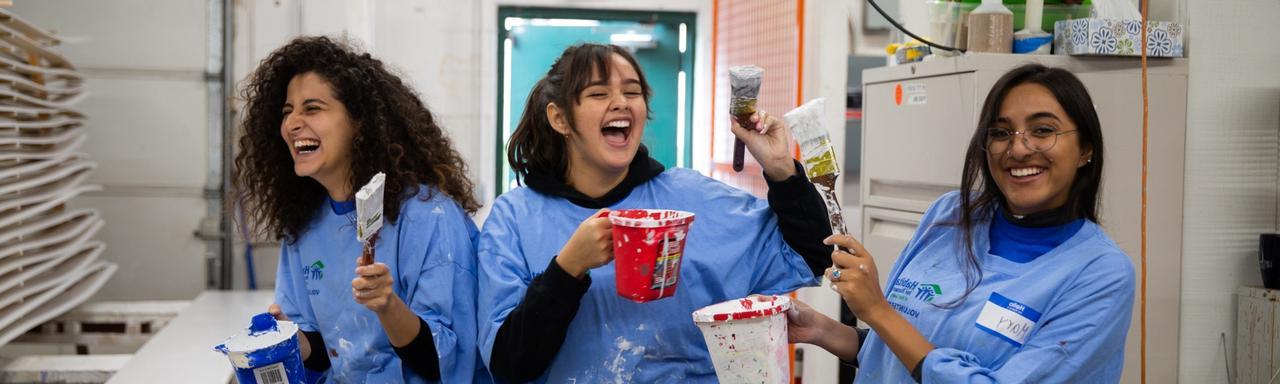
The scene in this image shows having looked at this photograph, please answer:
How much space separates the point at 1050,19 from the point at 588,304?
1.60m

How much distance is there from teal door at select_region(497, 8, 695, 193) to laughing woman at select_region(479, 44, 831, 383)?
4308mm

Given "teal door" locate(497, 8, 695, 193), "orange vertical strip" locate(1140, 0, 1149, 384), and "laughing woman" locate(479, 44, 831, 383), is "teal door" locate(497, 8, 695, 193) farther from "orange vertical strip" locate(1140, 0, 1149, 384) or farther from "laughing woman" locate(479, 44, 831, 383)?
"laughing woman" locate(479, 44, 831, 383)

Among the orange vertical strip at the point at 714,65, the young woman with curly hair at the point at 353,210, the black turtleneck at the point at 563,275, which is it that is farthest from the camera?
the orange vertical strip at the point at 714,65

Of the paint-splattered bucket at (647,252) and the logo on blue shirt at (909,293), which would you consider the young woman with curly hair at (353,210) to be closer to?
the paint-splattered bucket at (647,252)

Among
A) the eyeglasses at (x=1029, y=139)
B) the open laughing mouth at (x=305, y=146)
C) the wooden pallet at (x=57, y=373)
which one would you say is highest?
the eyeglasses at (x=1029, y=139)

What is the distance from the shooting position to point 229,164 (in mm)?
5719

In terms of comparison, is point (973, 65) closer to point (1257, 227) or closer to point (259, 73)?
point (1257, 227)

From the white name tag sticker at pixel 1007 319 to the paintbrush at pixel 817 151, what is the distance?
273 millimetres

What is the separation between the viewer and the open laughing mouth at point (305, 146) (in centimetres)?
225

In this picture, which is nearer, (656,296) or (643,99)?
(656,296)

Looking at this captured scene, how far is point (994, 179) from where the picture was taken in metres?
1.87

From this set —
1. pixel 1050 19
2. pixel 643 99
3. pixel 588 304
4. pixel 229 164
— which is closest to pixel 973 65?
pixel 1050 19

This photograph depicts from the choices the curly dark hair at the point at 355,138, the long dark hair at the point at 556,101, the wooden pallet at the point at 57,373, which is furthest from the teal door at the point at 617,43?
the long dark hair at the point at 556,101

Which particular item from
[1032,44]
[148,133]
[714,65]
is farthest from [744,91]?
[148,133]
